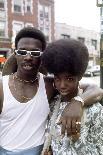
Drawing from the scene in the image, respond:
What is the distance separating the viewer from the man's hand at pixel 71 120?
2.29 m

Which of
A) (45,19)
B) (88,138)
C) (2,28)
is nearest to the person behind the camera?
(88,138)

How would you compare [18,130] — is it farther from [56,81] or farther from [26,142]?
[56,81]

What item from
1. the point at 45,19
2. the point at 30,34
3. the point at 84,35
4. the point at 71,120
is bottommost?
the point at 84,35

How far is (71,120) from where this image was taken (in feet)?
7.57

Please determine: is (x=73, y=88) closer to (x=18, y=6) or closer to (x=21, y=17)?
(x=18, y=6)

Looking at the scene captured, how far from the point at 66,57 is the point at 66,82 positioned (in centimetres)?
16

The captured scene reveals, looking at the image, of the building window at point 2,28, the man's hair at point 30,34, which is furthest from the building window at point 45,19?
the man's hair at point 30,34

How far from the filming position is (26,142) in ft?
9.11

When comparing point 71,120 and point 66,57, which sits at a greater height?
point 66,57

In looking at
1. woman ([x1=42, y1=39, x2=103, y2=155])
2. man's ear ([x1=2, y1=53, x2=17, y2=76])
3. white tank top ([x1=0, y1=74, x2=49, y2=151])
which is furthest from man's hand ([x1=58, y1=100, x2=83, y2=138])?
man's ear ([x1=2, y1=53, x2=17, y2=76])

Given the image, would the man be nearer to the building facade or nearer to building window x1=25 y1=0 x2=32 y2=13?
building window x1=25 y1=0 x2=32 y2=13

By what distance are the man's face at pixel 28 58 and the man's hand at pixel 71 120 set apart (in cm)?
61

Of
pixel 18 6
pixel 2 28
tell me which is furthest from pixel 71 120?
pixel 18 6

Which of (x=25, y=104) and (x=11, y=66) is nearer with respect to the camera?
(x=25, y=104)
